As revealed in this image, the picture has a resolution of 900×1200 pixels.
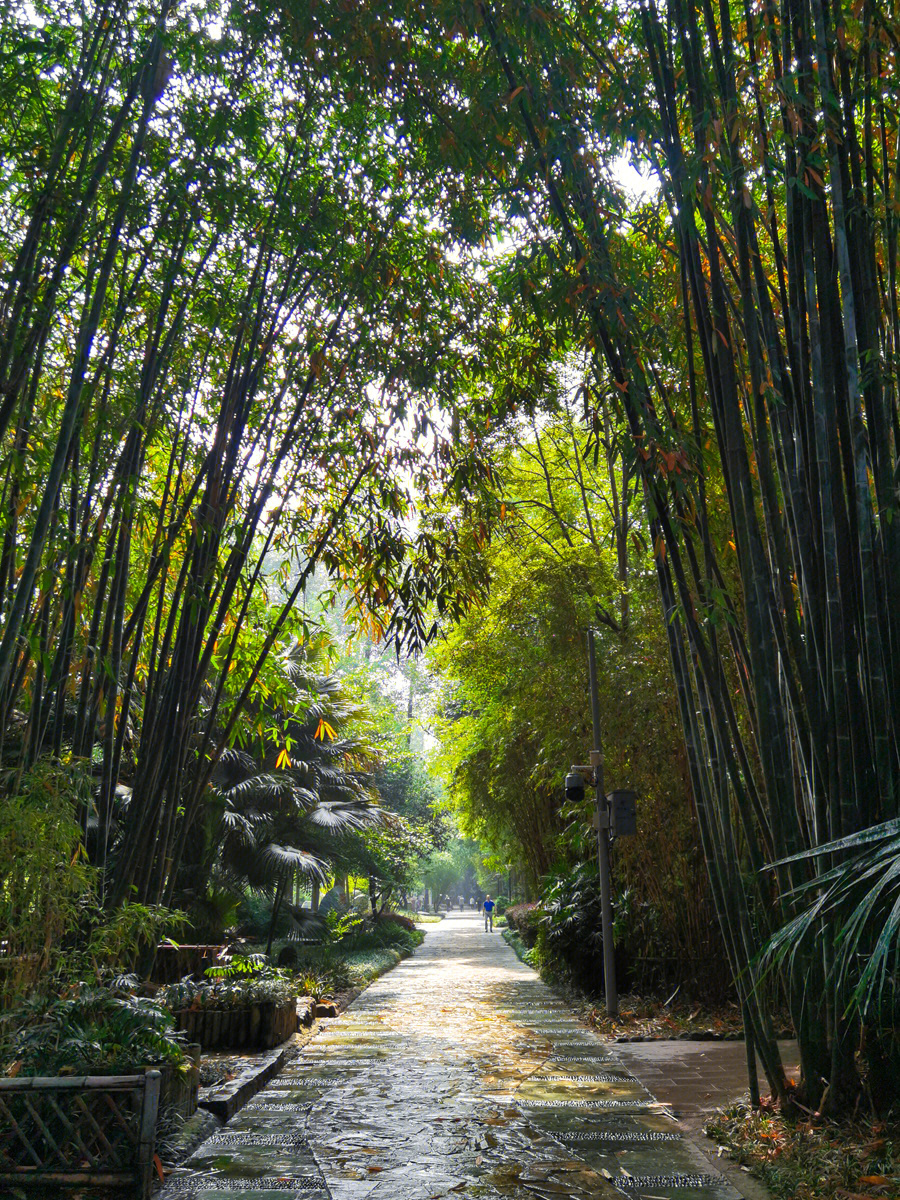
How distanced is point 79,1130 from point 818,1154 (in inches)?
104

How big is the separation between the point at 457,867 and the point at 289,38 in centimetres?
5049

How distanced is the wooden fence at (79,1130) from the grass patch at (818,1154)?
86.0 inches

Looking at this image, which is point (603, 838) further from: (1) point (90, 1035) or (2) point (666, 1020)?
(1) point (90, 1035)

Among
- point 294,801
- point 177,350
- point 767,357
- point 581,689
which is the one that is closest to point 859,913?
point 767,357

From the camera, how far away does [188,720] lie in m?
5.03

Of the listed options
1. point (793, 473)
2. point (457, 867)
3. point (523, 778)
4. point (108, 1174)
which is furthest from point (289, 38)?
point (457, 867)

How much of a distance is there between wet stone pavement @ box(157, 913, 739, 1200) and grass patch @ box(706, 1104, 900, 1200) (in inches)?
7.0

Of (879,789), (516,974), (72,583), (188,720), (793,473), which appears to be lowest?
(516,974)

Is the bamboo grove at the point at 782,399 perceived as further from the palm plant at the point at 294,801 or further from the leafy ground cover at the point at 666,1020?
the palm plant at the point at 294,801

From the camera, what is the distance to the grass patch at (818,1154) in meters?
3.06

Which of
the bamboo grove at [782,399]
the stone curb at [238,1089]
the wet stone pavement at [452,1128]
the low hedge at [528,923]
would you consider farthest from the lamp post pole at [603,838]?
the low hedge at [528,923]

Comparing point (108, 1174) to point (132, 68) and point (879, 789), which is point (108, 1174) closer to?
point (879, 789)

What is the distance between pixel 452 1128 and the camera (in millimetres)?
4281

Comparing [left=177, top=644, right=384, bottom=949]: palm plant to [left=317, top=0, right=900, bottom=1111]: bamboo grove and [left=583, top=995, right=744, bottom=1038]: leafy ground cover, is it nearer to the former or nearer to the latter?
[left=583, top=995, right=744, bottom=1038]: leafy ground cover
